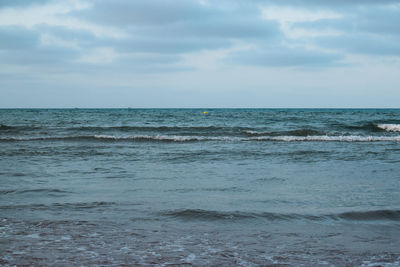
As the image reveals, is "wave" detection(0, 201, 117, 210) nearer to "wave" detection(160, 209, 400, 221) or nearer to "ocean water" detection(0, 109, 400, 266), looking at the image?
"ocean water" detection(0, 109, 400, 266)

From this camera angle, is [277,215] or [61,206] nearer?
[277,215]

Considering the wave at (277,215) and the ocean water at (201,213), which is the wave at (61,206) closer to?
the ocean water at (201,213)

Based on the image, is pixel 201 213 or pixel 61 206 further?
pixel 61 206

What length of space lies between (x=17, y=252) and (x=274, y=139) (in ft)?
55.8

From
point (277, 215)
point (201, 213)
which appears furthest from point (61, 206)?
point (277, 215)

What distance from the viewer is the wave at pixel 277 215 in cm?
562

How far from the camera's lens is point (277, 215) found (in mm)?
5746

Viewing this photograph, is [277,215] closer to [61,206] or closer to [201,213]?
[201,213]

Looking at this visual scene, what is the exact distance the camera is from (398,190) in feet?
24.6

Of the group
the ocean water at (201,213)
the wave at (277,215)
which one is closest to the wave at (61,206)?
the ocean water at (201,213)

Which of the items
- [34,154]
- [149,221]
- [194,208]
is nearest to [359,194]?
[194,208]

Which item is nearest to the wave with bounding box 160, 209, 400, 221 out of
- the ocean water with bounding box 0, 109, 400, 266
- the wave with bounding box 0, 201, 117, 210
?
the ocean water with bounding box 0, 109, 400, 266

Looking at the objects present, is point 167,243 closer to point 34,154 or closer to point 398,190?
point 398,190

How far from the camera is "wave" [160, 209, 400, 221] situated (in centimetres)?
562
